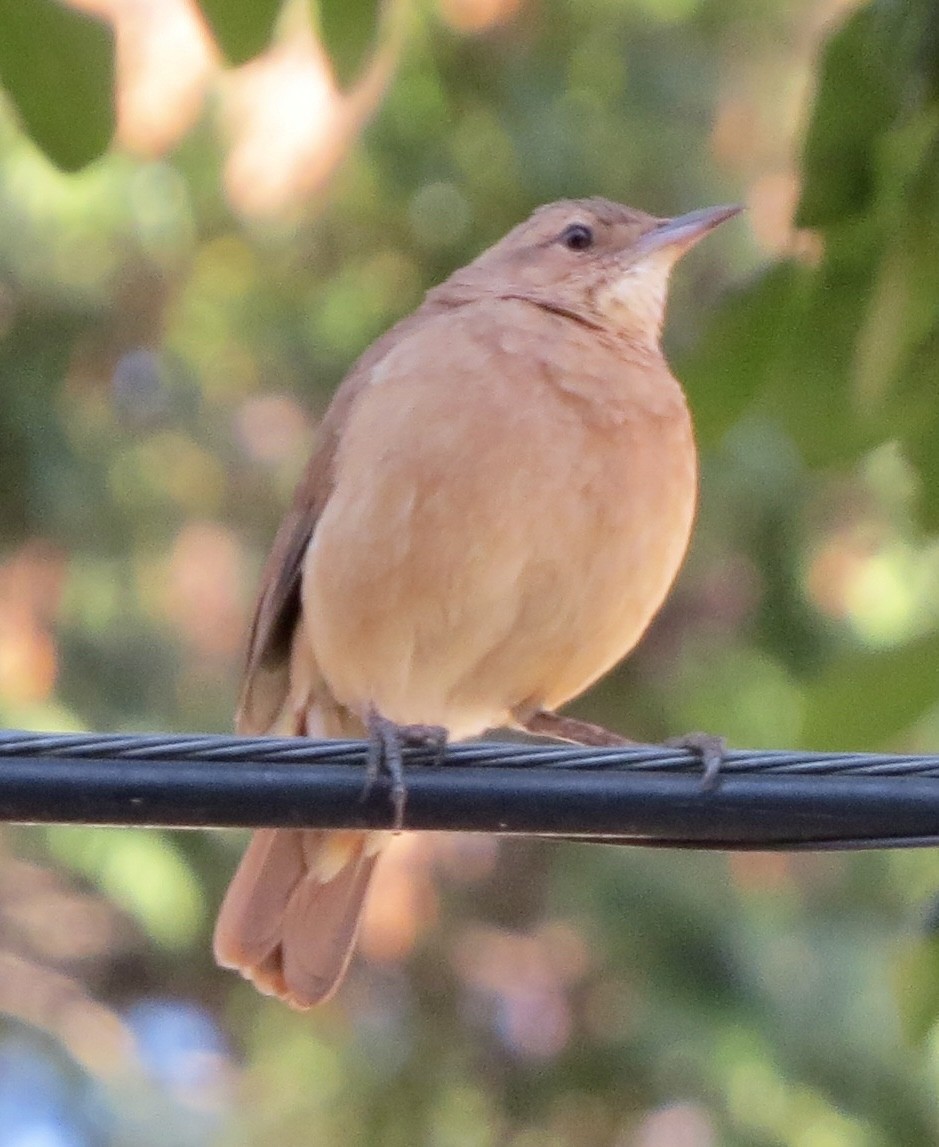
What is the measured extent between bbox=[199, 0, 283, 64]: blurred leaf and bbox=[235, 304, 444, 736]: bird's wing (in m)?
1.76

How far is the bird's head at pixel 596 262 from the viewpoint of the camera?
4262mm

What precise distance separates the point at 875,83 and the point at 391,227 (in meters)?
5.33

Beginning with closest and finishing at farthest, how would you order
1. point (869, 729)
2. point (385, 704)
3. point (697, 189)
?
1. point (869, 729)
2. point (385, 704)
3. point (697, 189)

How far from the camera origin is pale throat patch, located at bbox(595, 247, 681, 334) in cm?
427

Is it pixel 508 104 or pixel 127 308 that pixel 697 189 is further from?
pixel 127 308

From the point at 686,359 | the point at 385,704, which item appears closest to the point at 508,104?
the point at 385,704

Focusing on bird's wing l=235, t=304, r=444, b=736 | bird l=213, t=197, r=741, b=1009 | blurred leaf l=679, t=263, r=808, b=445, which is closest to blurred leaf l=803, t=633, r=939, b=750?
blurred leaf l=679, t=263, r=808, b=445

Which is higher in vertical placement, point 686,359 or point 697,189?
point 697,189

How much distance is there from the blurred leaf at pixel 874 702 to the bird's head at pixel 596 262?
1778 mm

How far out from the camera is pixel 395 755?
247 centimetres

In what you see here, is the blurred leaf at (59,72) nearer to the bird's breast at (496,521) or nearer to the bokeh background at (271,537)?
the bird's breast at (496,521)

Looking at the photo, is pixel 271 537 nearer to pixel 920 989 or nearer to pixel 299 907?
pixel 299 907

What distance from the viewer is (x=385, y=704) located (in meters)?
4.04

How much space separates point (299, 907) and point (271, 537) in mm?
4031
